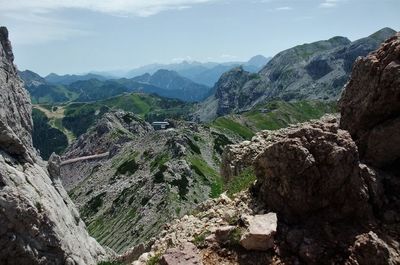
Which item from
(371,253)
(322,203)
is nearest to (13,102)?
(322,203)

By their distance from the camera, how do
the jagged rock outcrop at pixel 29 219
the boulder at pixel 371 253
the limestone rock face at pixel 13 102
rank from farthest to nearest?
the limestone rock face at pixel 13 102, the jagged rock outcrop at pixel 29 219, the boulder at pixel 371 253

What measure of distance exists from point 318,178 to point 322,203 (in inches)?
39.2

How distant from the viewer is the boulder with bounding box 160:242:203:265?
56.7ft

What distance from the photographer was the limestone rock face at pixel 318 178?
1847 cm

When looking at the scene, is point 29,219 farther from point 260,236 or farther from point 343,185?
point 343,185

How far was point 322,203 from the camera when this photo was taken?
18.6 meters

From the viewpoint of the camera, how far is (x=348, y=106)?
76.1 feet

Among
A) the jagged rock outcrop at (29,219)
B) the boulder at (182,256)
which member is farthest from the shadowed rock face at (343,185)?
the jagged rock outcrop at (29,219)

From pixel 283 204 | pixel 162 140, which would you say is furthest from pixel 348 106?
Result: pixel 162 140

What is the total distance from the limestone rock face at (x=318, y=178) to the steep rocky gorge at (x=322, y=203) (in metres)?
0.04

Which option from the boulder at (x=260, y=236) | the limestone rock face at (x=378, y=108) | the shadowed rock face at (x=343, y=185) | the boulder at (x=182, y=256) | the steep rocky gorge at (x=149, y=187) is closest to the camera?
the boulder at (x=182, y=256)

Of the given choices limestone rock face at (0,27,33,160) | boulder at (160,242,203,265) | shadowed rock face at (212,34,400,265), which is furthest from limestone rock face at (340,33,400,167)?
limestone rock face at (0,27,33,160)

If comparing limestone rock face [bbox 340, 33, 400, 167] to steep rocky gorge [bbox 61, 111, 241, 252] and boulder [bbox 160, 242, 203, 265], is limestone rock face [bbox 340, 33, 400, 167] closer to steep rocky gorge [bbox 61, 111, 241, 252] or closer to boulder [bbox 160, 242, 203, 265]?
boulder [bbox 160, 242, 203, 265]

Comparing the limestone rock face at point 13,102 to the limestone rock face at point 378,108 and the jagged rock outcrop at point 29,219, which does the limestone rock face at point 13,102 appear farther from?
the limestone rock face at point 378,108
